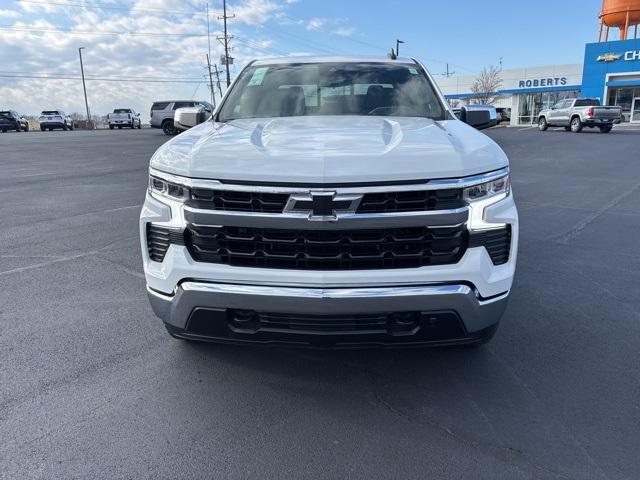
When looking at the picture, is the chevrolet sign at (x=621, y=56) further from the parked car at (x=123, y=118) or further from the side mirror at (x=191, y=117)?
the side mirror at (x=191, y=117)

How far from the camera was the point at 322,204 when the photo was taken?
89.4 inches

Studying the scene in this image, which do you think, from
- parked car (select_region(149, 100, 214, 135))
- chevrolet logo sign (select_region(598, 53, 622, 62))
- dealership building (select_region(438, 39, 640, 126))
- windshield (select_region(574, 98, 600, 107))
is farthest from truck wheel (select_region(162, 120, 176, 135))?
chevrolet logo sign (select_region(598, 53, 622, 62))

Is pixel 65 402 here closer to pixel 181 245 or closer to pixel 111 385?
pixel 111 385

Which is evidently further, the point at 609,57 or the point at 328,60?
A: the point at 609,57

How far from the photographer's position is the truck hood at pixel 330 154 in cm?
229

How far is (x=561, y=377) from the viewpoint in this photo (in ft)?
9.55

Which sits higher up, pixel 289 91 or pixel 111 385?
pixel 289 91

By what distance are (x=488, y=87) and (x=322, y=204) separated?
5720 centimetres

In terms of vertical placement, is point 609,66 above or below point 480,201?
above

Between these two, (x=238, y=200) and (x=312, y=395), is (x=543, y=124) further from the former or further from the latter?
(x=238, y=200)

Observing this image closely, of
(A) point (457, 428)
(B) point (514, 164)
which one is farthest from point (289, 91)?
(B) point (514, 164)

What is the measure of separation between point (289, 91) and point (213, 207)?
1.89 meters

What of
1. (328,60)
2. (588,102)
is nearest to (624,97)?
(588,102)

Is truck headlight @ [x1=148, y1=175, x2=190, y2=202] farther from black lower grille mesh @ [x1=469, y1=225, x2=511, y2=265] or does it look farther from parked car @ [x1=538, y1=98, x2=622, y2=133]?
parked car @ [x1=538, y1=98, x2=622, y2=133]
